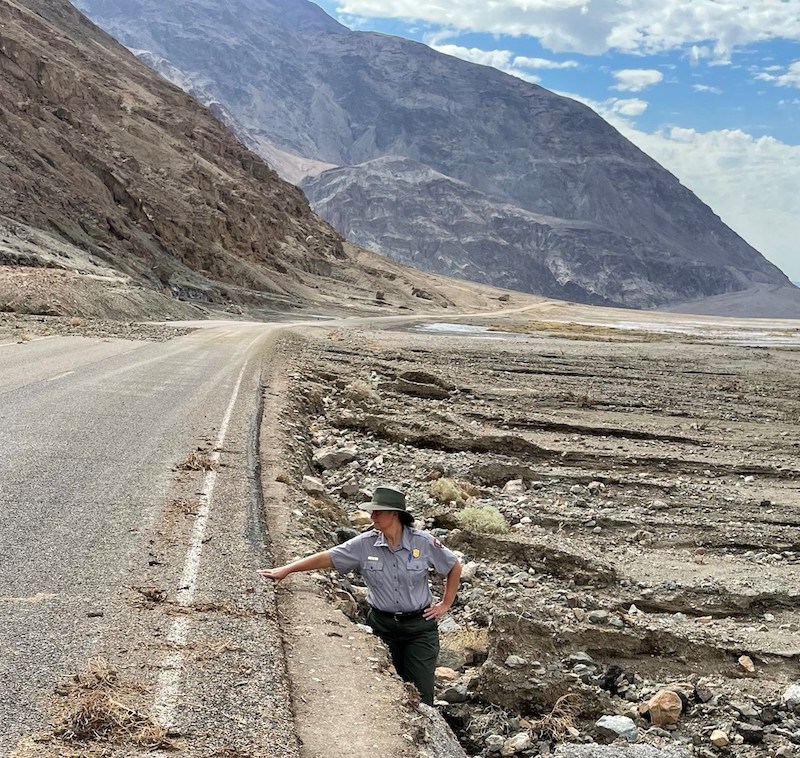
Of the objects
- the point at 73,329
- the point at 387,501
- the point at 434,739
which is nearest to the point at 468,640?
the point at 387,501

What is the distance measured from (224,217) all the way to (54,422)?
210 feet

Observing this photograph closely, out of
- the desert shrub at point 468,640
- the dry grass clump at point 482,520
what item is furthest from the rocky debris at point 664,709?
the dry grass clump at point 482,520

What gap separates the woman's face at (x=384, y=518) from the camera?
5270mm

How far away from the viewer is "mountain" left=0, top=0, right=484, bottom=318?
4156 centimetres

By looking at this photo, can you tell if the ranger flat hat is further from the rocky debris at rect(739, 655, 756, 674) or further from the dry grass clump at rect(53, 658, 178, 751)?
the rocky debris at rect(739, 655, 756, 674)

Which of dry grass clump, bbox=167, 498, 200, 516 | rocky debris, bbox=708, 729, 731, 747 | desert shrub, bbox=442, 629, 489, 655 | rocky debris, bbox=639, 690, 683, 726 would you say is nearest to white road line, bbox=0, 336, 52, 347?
dry grass clump, bbox=167, 498, 200, 516

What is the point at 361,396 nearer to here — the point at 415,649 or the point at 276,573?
the point at 276,573

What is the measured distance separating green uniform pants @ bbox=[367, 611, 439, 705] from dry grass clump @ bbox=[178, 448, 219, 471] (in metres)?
4.48

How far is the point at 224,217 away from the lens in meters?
71.8

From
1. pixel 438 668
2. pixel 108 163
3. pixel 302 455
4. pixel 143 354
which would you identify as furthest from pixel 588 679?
pixel 108 163

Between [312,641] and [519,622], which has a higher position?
[312,641]

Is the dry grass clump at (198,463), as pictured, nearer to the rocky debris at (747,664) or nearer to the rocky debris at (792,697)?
the rocky debris at (747,664)

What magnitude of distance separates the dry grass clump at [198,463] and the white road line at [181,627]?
0.18m

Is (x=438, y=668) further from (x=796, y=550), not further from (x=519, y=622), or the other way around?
(x=796, y=550)
